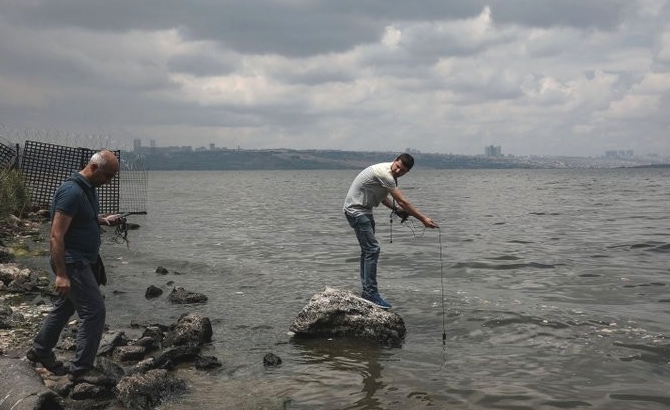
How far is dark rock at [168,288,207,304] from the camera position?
12172 millimetres

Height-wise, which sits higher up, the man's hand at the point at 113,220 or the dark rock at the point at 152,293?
Result: the man's hand at the point at 113,220

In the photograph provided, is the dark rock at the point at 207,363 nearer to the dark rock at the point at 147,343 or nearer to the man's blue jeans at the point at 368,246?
the dark rock at the point at 147,343

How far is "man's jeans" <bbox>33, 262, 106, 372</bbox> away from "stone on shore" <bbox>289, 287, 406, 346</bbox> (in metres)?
3.71

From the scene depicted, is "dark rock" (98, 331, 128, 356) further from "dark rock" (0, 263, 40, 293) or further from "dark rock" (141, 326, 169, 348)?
"dark rock" (0, 263, 40, 293)

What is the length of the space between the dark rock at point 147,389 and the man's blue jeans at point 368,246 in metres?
4.15

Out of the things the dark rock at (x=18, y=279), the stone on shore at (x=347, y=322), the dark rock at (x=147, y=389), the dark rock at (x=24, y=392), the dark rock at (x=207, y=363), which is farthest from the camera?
the dark rock at (x=18, y=279)

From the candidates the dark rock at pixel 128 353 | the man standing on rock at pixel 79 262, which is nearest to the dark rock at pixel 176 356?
the dark rock at pixel 128 353

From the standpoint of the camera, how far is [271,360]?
8.19 metres

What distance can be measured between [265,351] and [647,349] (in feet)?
19.7

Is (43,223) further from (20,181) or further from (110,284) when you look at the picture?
(110,284)

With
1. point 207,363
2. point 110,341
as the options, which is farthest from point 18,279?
point 207,363

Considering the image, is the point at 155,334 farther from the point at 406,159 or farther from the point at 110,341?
the point at 406,159

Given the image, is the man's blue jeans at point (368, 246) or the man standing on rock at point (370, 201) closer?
the man standing on rock at point (370, 201)

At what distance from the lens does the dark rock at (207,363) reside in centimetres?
792
